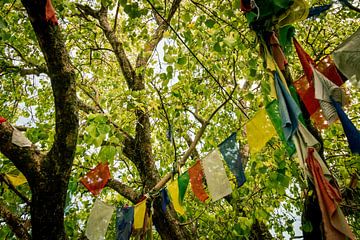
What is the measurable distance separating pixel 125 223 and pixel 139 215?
25 centimetres

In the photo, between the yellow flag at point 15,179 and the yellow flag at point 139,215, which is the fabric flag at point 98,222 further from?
the yellow flag at point 15,179

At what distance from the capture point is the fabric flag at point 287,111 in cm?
185

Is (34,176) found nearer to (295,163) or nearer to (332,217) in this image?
(332,217)

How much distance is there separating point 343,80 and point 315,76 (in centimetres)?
51

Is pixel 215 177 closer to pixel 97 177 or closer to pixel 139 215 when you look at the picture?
pixel 139 215

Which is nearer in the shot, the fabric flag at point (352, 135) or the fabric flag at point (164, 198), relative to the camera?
the fabric flag at point (352, 135)

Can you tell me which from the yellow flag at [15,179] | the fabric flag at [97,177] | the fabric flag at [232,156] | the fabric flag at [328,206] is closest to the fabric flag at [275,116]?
the fabric flag at [232,156]

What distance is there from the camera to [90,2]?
5.58 m

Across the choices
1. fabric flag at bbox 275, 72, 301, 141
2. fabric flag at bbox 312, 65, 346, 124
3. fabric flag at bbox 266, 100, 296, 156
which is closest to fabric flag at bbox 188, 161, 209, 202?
fabric flag at bbox 266, 100, 296, 156

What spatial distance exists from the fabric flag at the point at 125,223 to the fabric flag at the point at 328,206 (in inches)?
91.4

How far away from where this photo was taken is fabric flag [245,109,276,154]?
2.75 m

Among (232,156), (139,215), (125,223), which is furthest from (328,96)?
(125,223)

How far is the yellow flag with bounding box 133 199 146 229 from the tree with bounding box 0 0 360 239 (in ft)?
0.87

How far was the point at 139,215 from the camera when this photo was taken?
3463mm
